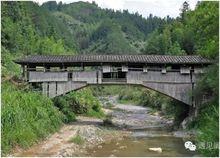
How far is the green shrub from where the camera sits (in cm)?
2244

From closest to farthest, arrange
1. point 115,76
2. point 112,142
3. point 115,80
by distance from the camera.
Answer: point 112,142 → point 115,80 → point 115,76

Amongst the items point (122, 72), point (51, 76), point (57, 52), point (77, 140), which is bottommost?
point (77, 140)

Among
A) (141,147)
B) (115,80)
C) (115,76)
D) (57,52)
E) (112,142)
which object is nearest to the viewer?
(141,147)

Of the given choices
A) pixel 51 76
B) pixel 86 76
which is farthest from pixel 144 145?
pixel 51 76

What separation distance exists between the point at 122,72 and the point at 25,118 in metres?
12.2

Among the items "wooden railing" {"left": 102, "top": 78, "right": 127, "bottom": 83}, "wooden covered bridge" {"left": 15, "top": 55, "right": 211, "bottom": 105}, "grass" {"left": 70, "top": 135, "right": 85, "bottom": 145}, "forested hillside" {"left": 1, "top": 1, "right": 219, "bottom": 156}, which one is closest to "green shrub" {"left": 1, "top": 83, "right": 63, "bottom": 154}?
"forested hillside" {"left": 1, "top": 1, "right": 219, "bottom": 156}

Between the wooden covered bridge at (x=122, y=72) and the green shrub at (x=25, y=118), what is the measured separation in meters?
2.43

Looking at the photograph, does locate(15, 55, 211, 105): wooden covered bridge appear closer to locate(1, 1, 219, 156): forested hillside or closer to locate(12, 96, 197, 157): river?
locate(1, 1, 219, 156): forested hillside

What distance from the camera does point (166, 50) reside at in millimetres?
74062

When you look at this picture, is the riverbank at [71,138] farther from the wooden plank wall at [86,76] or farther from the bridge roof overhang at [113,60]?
the bridge roof overhang at [113,60]

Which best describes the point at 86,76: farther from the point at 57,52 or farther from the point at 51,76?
the point at 57,52

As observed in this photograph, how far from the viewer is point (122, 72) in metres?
36.0

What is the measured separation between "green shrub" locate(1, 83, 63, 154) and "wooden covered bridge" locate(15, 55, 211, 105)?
2.43 m

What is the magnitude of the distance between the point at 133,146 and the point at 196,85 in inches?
354
